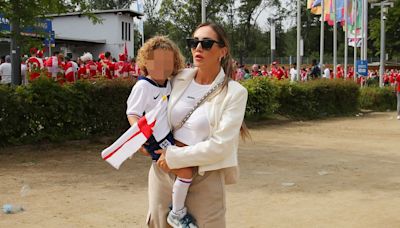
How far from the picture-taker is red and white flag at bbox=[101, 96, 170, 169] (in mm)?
3184

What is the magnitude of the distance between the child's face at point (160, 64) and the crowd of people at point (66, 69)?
8.91 meters

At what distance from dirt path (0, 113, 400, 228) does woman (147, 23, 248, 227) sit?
2.88 m

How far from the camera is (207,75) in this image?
3.31m

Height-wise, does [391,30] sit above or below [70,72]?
above

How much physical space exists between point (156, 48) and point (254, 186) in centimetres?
517

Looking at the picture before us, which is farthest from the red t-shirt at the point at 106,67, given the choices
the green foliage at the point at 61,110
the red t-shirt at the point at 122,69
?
the green foliage at the point at 61,110

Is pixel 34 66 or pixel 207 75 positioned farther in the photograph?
pixel 34 66

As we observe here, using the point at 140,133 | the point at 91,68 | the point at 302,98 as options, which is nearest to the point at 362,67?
the point at 302,98

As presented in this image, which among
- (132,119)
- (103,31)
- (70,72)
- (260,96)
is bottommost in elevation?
(260,96)

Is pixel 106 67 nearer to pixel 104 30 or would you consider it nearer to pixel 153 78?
pixel 153 78

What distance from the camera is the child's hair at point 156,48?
337cm

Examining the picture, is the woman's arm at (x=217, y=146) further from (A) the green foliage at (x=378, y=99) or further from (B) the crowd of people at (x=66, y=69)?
(A) the green foliage at (x=378, y=99)

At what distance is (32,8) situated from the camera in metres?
11.4

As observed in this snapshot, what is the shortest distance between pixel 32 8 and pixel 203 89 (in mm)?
9023
